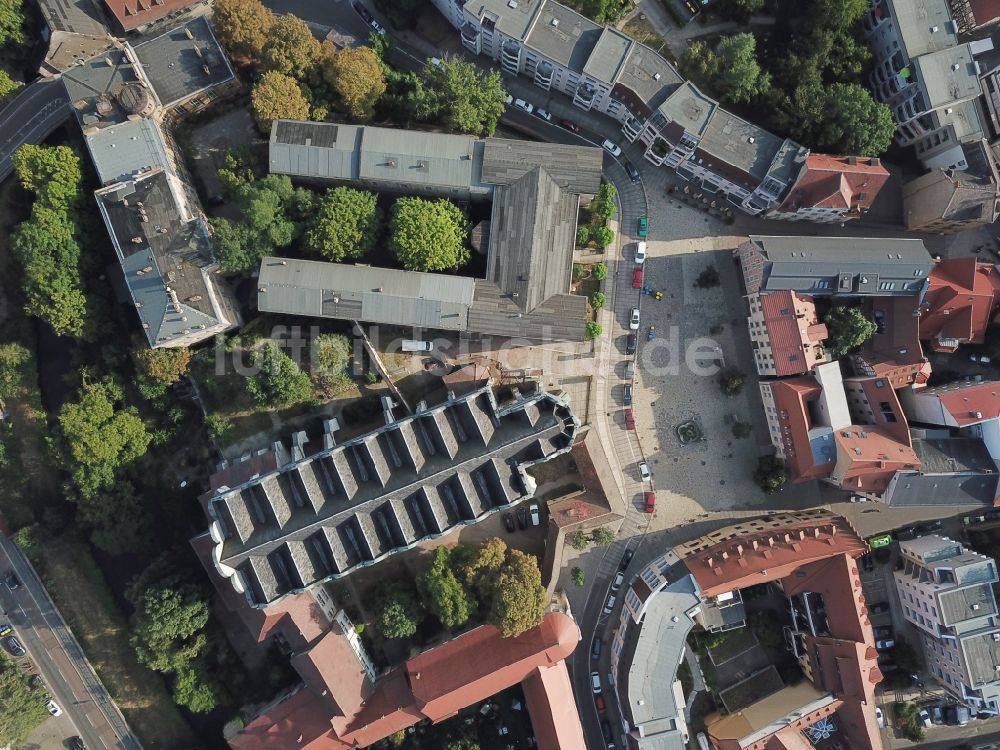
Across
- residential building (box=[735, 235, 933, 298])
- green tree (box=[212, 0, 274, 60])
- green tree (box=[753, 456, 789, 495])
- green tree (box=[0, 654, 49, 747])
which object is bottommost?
green tree (box=[753, 456, 789, 495])

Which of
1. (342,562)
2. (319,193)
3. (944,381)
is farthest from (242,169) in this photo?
(944,381)

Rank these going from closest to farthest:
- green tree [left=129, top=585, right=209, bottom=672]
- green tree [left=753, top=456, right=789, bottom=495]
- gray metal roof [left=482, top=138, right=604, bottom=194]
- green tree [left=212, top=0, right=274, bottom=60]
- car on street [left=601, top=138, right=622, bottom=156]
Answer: green tree [left=212, top=0, right=274, bottom=60], green tree [left=129, top=585, right=209, bottom=672], gray metal roof [left=482, top=138, right=604, bottom=194], green tree [left=753, top=456, right=789, bottom=495], car on street [left=601, top=138, right=622, bottom=156]

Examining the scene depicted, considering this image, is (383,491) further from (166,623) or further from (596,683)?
(596,683)

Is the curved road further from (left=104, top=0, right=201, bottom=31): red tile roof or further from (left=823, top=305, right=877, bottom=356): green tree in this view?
(left=823, top=305, right=877, bottom=356): green tree

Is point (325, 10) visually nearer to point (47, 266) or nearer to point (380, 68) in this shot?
point (380, 68)

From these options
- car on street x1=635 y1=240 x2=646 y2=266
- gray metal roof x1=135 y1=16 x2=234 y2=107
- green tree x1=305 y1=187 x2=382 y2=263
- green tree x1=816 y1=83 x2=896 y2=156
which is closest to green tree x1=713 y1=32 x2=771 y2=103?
green tree x1=816 y1=83 x2=896 y2=156

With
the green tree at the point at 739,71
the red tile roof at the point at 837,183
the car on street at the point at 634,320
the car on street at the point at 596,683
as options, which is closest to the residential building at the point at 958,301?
the red tile roof at the point at 837,183
